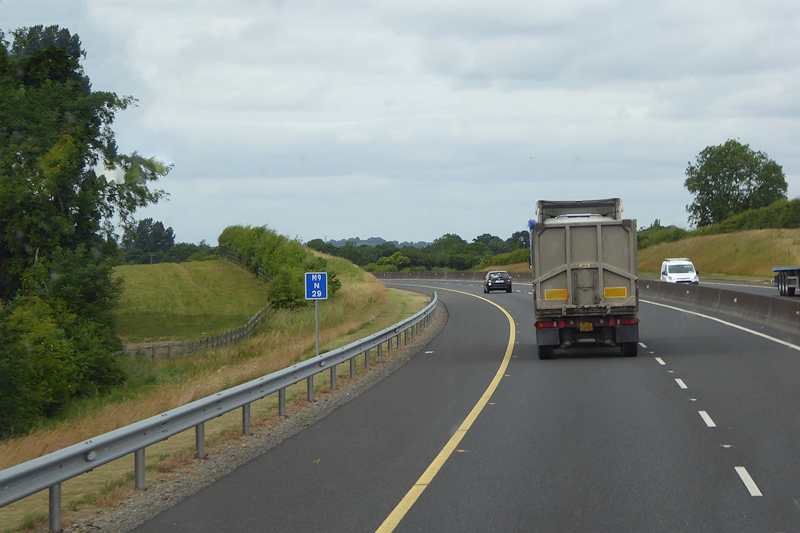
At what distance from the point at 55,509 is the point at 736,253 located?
98.3 metres

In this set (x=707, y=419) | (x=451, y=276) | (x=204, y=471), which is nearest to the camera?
(x=204, y=471)

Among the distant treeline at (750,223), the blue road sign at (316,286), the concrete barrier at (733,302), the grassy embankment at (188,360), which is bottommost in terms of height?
the grassy embankment at (188,360)

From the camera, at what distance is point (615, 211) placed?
2030 cm

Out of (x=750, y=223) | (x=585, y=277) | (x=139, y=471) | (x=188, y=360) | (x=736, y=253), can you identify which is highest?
(x=750, y=223)

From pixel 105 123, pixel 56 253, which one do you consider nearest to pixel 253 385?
pixel 56 253

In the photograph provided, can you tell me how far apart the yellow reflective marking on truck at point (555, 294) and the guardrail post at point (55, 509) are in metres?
13.7

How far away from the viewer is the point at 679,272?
172 ft

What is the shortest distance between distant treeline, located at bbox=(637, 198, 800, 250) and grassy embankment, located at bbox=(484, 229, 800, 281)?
2.32 metres

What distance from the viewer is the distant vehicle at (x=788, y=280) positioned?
1537 inches

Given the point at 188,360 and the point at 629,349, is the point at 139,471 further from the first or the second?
the point at 188,360

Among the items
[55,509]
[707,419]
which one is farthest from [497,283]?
[55,509]

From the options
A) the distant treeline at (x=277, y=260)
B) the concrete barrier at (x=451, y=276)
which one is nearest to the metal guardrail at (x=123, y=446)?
the distant treeline at (x=277, y=260)

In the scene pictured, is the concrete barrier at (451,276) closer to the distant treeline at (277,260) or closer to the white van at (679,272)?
the distant treeline at (277,260)

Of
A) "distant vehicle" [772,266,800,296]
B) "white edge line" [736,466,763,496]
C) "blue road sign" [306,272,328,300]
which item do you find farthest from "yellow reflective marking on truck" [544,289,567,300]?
"distant vehicle" [772,266,800,296]
